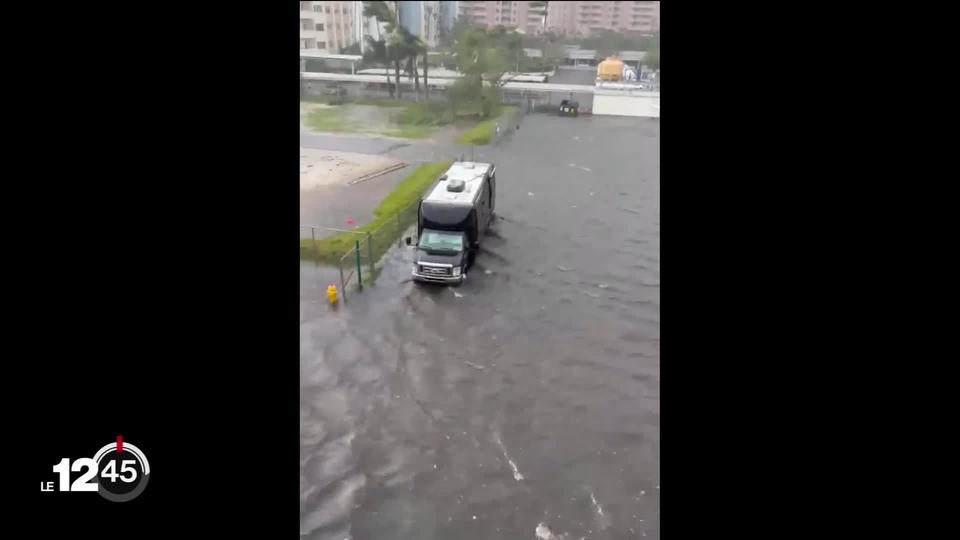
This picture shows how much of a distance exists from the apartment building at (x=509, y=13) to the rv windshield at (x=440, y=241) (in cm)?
3601

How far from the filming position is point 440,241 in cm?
1221

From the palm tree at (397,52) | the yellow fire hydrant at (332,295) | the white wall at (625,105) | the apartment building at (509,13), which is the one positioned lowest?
the yellow fire hydrant at (332,295)

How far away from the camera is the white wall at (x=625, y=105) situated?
25.6m

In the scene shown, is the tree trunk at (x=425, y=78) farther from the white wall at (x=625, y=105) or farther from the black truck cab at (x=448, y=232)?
the black truck cab at (x=448, y=232)

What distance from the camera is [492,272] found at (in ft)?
41.7

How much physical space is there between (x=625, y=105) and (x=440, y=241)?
18704 mm

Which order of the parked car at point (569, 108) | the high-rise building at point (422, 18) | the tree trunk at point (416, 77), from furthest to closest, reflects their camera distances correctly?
1. the high-rise building at point (422, 18)
2. the tree trunk at point (416, 77)
3. the parked car at point (569, 108)

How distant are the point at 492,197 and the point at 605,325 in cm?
560

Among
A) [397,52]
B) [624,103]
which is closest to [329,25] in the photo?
[397,52]

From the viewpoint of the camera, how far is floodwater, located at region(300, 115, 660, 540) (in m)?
Answer: 6.60

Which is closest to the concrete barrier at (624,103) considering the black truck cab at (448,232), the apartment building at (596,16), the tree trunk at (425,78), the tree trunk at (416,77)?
the tree trunk at (425,78)

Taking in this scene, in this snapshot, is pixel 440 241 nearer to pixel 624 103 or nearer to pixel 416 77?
pixel 624 103
